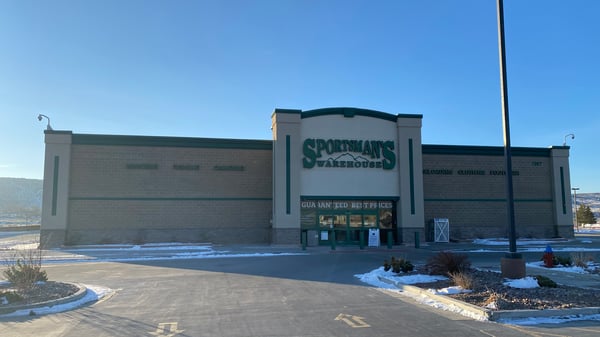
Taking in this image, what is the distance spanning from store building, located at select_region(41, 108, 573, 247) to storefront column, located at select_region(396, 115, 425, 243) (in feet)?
0.22

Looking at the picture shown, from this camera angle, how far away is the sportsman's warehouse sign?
1212 inches

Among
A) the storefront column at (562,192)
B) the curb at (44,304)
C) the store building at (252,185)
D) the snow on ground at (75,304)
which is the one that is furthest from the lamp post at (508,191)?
the storefront column at (562,192)

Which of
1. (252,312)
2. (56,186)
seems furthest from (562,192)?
(56,186)

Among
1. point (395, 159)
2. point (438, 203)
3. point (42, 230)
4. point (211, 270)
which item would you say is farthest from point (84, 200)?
point (438, 203)

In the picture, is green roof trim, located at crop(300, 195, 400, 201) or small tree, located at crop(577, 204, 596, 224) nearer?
green roof trim, located at crop(300, 195, 400, 201)

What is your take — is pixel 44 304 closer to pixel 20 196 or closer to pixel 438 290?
pixel 438 290

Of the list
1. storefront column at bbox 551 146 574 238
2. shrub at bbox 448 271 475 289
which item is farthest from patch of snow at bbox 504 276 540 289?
storefront column at bbox 551 146 574 238

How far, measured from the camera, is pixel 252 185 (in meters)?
31.7

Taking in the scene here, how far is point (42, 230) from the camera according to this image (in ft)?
94.3

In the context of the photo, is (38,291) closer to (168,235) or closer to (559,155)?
(168,235)

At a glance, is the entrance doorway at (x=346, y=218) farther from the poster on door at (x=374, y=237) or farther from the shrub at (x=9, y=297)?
the shrub at (x=9, y=297)

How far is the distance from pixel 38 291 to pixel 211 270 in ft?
22.4

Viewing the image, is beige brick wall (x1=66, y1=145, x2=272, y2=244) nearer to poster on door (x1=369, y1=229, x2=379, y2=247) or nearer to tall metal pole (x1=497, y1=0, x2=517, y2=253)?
poster on door (x1=369, y1=229, x2=379, y2=247)

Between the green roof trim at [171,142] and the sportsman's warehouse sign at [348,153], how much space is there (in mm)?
3310
